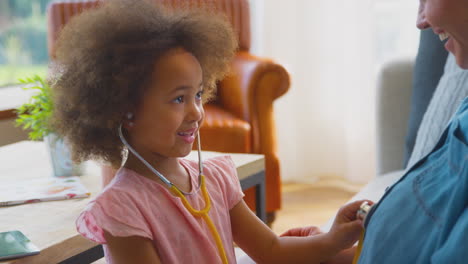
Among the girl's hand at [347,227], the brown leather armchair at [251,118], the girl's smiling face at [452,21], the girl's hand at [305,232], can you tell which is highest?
the girl's smiling face at [452,21]

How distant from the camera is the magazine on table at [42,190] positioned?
1.60 m

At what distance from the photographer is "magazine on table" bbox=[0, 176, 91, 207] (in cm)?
160

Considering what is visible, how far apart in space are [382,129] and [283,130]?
1546 mm

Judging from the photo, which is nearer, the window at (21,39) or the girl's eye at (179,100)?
the girl's eye at (179,100)

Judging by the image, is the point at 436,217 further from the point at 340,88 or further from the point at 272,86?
the point at 340,88

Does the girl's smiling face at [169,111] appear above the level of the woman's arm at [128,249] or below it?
above

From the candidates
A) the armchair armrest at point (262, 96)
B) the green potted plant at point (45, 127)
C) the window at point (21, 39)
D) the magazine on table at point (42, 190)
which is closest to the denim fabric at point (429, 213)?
the magazine on table at point (42, 190)

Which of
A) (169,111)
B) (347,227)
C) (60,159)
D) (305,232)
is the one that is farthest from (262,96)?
(169,111)

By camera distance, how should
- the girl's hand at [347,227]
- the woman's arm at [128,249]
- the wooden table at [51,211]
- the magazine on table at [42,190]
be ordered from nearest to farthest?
the woman's arm at [128,249] → the girl's hand at [347,227] → the wooden table at [51,211] → the magazine on table at [42,190]

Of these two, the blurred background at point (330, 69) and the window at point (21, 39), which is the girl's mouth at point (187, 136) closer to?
the blurred background at point (330, 69)

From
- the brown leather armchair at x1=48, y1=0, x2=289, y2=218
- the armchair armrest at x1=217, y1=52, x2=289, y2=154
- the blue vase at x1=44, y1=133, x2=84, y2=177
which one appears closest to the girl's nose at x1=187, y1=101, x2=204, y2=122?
the blue vase at x1=44, y1=133, x2=84, y2=177

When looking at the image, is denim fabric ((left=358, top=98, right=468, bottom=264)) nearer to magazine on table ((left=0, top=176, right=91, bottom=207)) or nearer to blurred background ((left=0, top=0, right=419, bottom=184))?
magazine on table ((left=0, top=176, right=91, bottom=207))

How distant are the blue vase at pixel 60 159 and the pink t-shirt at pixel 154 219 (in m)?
0.84

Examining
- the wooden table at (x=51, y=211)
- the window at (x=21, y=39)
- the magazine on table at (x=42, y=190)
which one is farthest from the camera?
the window at (x=21, y=39)
